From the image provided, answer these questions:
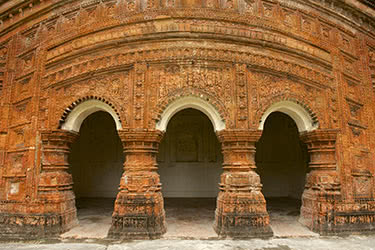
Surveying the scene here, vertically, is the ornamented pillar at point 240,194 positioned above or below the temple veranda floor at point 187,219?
above

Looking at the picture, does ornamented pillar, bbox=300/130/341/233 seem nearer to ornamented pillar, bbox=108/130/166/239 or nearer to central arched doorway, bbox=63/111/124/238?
ornamented pillar, bbox=108/130/166/239

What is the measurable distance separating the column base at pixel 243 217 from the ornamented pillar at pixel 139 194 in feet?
3.82

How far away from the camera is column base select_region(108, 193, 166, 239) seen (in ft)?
15.8

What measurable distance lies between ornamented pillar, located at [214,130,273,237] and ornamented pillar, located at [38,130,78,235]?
2994 mm

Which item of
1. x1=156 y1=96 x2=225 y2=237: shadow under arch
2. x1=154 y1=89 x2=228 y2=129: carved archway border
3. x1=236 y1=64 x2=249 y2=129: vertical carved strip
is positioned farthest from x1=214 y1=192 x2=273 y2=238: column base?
x1=156 y1=96 x2=225 y2=237: shadow under arch

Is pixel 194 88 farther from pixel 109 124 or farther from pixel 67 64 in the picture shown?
Answer: pixel 109 124

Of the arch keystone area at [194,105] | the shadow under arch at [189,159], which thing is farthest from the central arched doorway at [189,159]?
the arch keystone area at [194,105]

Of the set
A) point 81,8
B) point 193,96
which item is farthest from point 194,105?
point 81,8

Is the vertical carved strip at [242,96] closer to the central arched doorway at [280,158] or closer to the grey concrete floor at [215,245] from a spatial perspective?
the grey concrete floor at [215,245]

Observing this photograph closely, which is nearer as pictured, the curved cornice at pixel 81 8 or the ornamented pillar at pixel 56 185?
the ornamented pillar at pixel 56 185

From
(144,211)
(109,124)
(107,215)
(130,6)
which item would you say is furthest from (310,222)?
(109,124)

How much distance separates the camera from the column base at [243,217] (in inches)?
192

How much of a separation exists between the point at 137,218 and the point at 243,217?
1.94 metres

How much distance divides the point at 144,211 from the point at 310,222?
334 cm
